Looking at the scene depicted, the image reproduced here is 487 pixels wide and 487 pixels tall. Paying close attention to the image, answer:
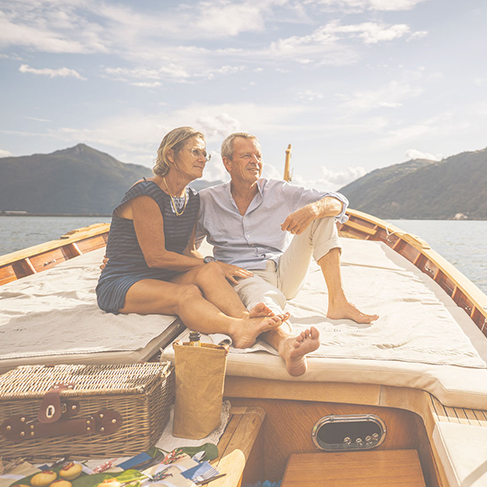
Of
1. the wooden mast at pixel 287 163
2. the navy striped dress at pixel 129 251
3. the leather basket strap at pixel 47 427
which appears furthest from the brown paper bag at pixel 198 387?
the wooden mast at pixel 287 163

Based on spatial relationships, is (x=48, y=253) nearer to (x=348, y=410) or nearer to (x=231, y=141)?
(x=231, y=141)

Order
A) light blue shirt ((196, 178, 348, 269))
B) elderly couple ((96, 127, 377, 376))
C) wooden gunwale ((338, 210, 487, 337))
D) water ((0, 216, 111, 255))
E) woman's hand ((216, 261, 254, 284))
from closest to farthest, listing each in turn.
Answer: elderly couple ((96, 127, 377, 376)) < woman's hand ((216, 261, 254, 284)) < wooden gunwale ((338, 210, 487, 337)) < light blue shirt ((196, 178, 348, 269)) < water ((0, 216, 111, 255))

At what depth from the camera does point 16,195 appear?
255 ft

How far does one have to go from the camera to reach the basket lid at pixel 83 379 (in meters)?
1.17

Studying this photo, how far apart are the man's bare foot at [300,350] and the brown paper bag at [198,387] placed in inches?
8.9

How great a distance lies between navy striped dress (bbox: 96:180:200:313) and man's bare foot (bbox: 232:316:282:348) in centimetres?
62

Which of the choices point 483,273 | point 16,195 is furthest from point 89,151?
point 483,273

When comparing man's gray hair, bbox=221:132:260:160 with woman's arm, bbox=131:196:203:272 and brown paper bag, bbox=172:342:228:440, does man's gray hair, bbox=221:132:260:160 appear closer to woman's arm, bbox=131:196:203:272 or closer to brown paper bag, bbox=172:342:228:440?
woman's arm, bbox=131:196:203:272

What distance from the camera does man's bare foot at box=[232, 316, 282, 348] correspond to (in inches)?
58.4

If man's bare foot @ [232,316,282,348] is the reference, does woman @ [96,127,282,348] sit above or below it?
above

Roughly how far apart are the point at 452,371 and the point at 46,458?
50.8 inches

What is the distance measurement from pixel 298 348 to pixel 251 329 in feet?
0.78

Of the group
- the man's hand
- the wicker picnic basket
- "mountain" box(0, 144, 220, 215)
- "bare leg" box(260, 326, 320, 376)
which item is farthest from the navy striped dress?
"mountain" box(0, 144, 220, 215)

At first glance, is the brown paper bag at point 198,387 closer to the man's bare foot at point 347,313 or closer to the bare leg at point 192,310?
the bare leg at point 192,310
